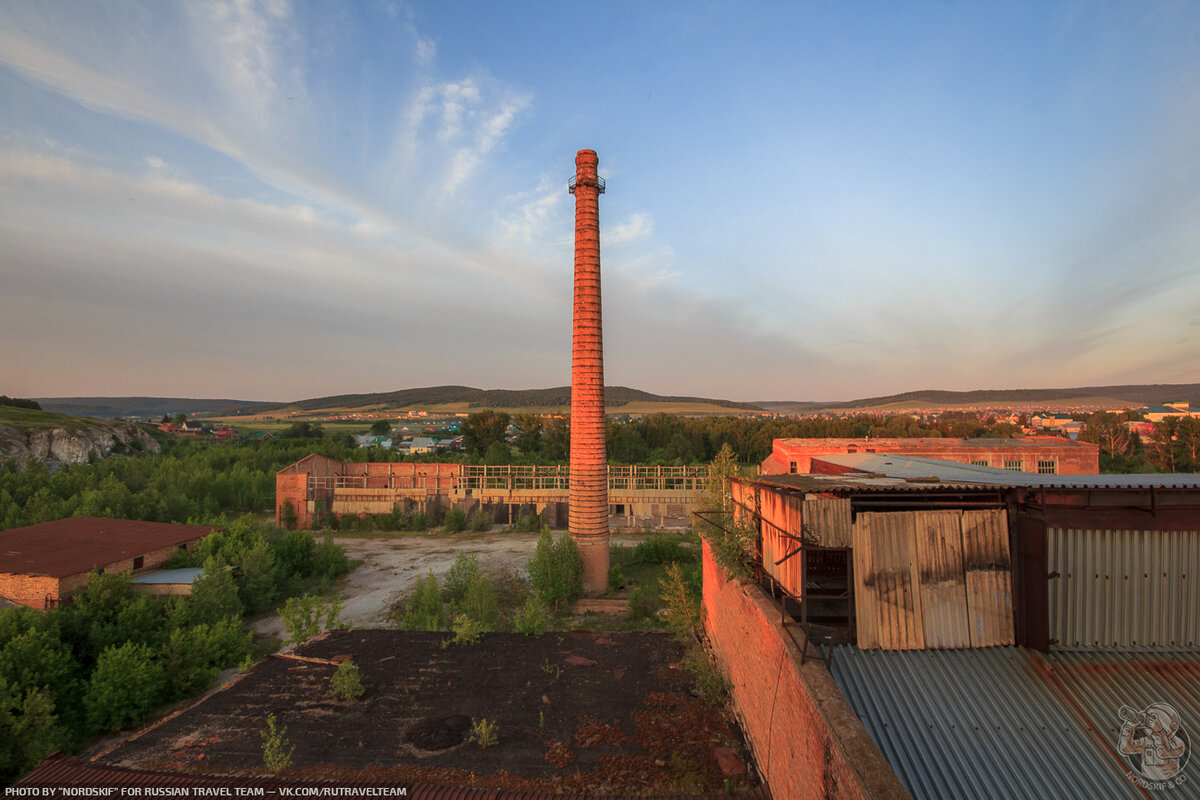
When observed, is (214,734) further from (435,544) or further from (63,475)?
(63,475)

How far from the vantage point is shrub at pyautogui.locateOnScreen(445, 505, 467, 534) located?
30.5 metres

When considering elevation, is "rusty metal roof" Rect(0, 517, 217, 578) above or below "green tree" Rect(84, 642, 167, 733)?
above

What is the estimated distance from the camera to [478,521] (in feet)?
101

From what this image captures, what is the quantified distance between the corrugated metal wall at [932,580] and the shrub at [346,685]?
8.50m

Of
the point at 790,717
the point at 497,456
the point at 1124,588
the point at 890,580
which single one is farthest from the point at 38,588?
the point at 497,456

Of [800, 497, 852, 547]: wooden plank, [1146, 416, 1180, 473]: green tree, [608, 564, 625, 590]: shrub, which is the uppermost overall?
[800, 497, 852, 547]: wooden plank

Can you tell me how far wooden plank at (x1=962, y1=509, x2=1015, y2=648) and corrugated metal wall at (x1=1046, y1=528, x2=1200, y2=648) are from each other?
0.38 meters

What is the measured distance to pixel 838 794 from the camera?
13.6 feet

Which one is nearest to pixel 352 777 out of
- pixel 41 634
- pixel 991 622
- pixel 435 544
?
pixel 991 622

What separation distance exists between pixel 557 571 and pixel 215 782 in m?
12.0

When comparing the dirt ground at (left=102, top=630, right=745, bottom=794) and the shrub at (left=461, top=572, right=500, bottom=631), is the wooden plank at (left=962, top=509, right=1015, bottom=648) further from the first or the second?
the shrub at (left=461, top=572, right=500, bottom=631)

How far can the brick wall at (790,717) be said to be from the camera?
3.99 meters

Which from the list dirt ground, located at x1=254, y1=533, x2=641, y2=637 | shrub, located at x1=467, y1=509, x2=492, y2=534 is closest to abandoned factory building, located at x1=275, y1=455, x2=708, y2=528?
shrub, located at x1=467, y1=509, x2=492, y2=534

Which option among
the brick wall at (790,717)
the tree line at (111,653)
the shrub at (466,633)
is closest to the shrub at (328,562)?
the tree line at (111,653)
